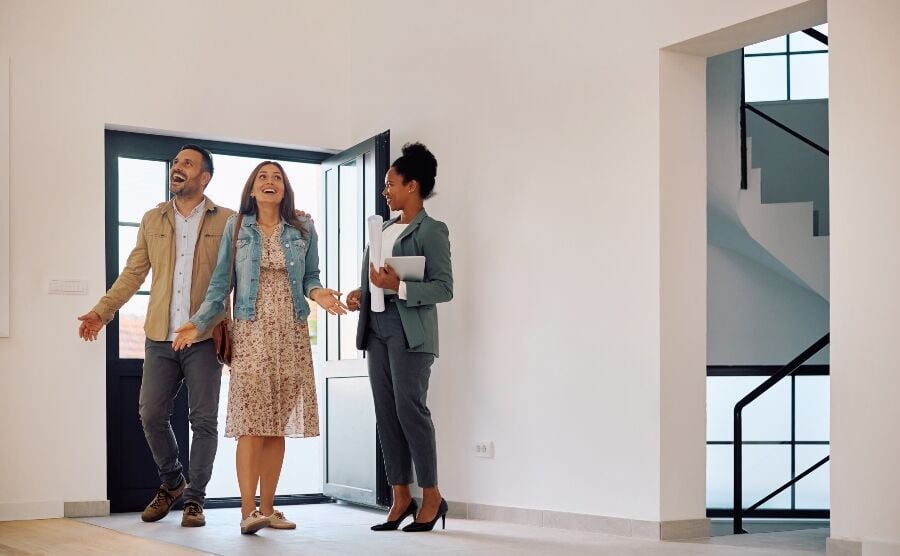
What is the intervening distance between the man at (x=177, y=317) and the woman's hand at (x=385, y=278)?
2.80 feet

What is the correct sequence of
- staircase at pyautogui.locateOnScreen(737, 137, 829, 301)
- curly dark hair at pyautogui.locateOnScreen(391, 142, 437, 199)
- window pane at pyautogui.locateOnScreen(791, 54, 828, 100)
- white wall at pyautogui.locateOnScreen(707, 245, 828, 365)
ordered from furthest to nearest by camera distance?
1. window pane at pyautogui.locateOnScreen(791, 54, 828, 100)
2. white wall at pyautogui.locateOnScreen(707, 245, 828, 365)
3. staircase at pyautogui.locateOnScreen(737, 137, 829, 301)
4. curly dark hair at pyautogui.locateOnScreen(391, 142, 437, 199)

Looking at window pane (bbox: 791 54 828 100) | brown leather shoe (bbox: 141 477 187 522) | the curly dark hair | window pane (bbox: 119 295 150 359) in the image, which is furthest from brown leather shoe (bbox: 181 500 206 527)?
window pane (bbox: 791 54 828 100)

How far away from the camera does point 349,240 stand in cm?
598

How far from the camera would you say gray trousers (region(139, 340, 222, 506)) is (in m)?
4.66

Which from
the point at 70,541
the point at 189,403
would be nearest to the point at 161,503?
the point at 189,403

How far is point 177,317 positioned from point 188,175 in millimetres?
627

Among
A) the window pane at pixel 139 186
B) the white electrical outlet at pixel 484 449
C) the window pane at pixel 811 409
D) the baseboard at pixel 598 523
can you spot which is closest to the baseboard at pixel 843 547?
the baseboard at pixel 598 523

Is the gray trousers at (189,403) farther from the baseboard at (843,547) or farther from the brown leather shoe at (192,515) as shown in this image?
the baseboard at (843,547)

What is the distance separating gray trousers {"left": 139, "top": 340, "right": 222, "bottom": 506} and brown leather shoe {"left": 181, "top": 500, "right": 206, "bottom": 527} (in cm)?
3

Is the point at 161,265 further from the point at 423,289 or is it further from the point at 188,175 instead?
the point at 423,289

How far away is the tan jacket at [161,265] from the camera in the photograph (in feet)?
15.7

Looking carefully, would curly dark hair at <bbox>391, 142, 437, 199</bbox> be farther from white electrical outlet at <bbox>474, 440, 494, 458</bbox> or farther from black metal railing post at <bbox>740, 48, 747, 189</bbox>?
black metal railing post at <bbox>740, 48, 747, 189</bbox>

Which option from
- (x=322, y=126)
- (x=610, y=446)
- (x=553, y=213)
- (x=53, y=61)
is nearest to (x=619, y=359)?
(x=610, y=446)

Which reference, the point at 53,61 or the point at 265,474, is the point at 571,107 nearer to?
the point at 265,474
